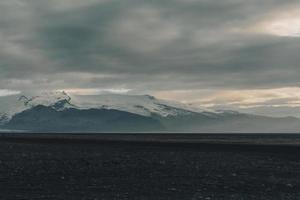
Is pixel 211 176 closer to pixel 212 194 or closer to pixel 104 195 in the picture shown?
pixel 212 194

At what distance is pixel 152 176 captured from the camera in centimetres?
3188

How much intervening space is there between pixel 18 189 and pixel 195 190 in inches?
322

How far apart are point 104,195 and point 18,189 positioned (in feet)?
14.5

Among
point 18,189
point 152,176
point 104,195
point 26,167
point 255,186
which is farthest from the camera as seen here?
point 26,167

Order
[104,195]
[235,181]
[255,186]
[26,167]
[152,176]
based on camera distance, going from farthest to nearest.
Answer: [26,167] < [152,176] < [235,181] < [255,186] < [104,195]

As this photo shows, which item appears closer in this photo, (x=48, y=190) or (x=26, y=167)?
(x=48, y=190)

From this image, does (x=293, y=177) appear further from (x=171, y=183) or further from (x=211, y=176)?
(x=171, y=183)

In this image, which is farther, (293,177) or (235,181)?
(293,177)

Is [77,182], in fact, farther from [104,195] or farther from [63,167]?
[63,167]

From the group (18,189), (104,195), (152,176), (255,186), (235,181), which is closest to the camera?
(104,195)

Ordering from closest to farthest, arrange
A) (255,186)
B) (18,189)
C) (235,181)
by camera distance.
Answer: (18,189) → (255,186) → (235,181)

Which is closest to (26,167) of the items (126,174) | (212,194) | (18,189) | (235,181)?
(126,174)

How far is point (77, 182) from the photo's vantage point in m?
28.0

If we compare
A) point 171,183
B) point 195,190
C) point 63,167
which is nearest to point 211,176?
point 171,183
